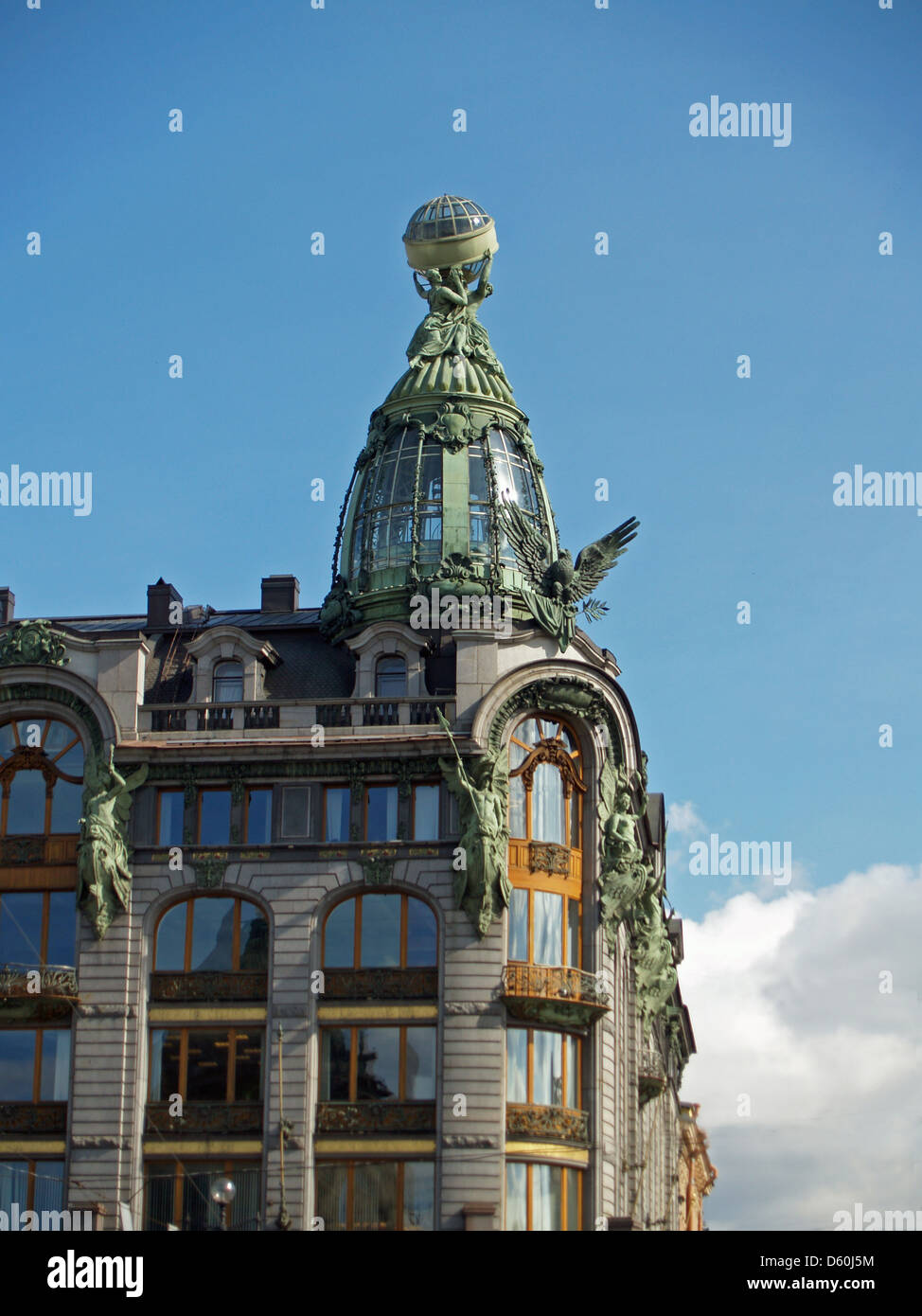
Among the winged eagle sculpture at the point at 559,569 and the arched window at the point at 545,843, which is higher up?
the winged eagle sculpture at the point at 559,569

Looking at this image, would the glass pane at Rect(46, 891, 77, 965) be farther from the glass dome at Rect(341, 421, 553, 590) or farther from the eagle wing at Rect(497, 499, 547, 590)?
the eagle wing at Rect(497, 499, 547, 590)

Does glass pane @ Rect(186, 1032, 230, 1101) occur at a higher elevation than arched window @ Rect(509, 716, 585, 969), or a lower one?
lower

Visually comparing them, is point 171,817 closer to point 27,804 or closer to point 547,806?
point 27,804

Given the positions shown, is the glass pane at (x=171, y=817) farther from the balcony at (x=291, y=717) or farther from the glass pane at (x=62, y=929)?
the glass pane at (x=62, y=929)

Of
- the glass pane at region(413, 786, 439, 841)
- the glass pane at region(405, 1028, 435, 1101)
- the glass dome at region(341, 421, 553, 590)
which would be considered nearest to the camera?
the glass pane at region(405, 1028, 435, 1101)

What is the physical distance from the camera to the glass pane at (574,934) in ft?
222

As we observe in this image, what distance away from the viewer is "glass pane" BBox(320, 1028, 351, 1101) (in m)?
65.2

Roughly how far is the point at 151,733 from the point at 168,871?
4.50 m

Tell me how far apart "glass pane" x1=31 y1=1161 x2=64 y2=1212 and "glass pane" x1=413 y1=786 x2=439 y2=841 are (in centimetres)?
1434

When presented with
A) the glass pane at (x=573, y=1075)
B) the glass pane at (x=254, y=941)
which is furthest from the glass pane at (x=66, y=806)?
the glass pane at (x=573, y=1075)

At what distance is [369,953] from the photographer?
218 ft

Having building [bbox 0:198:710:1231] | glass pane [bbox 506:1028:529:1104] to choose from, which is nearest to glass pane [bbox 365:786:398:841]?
building [bbox 0:198:710:1231]

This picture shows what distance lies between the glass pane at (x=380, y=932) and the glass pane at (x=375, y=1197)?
5.94 metres
